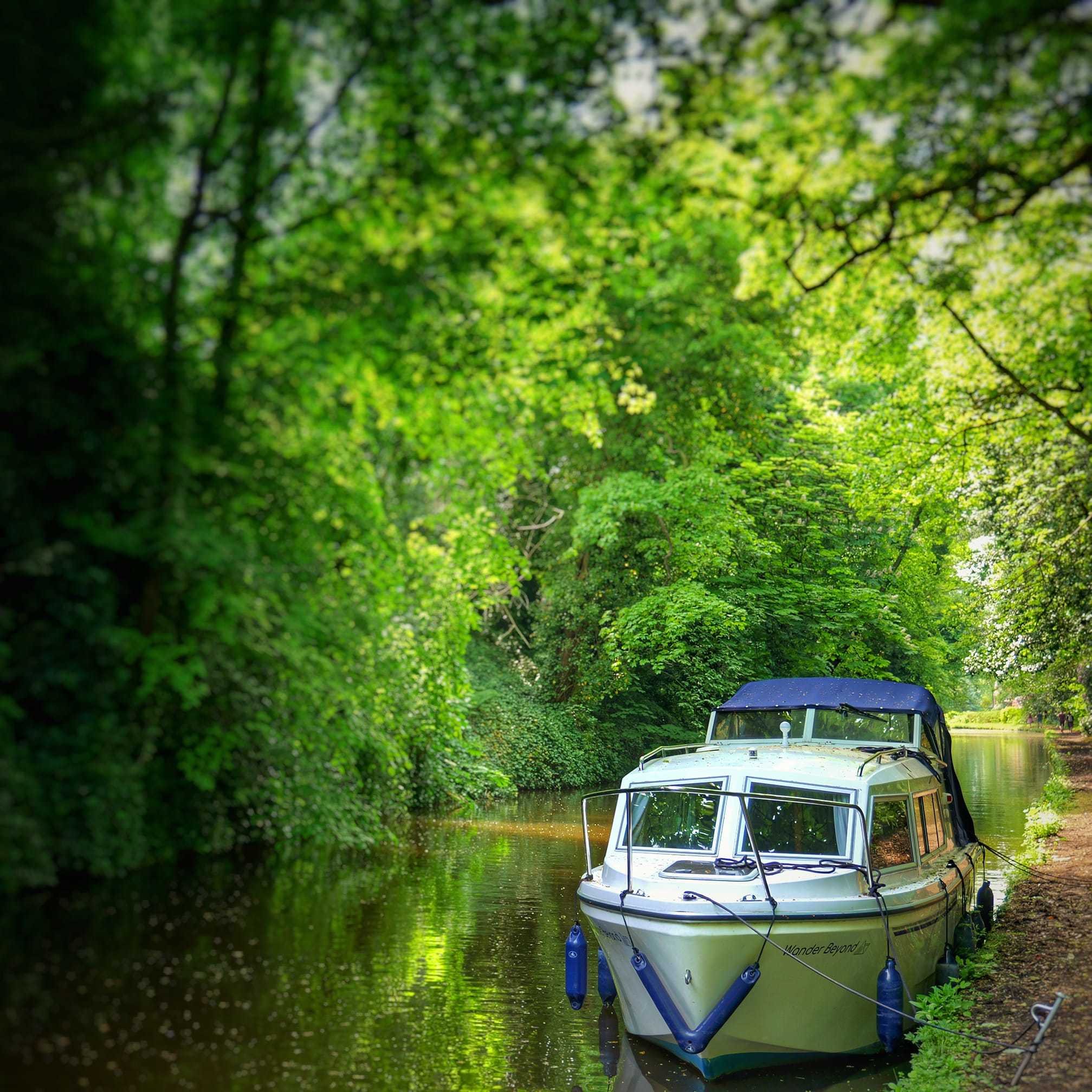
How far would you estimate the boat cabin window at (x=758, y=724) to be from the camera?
1369 centimetres

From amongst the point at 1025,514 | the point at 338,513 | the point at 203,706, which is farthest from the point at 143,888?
the point at 1025,514

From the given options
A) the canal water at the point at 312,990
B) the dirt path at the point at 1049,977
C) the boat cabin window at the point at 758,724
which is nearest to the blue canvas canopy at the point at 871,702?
the boat cabin window at the point at 758,724

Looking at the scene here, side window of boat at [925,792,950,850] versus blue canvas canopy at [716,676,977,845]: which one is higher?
blue canvas canopy at [716,676,977,845]

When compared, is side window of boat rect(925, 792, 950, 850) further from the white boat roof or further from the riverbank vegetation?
the riverbank vegetation

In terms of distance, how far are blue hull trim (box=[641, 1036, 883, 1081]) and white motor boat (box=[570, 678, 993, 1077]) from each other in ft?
0.07

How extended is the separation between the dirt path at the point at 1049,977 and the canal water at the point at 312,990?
4.43 ft

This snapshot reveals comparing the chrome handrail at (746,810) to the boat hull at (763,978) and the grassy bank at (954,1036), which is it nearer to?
the boat hull at (763,978)

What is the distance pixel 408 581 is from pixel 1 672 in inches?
152

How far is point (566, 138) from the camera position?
22.8ft

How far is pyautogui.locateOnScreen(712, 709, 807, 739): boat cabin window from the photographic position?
13688mm

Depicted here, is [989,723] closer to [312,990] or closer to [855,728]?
[855,728]

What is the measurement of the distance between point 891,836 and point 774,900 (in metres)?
2.26

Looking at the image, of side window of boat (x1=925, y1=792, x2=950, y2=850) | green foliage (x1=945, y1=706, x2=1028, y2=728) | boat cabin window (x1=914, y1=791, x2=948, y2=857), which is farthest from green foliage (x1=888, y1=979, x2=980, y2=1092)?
green foliage (x1=945, y1=706, x2=1028, y2=728)

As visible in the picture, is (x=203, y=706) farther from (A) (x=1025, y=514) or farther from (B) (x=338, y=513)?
(A) (x=1025, y=514)
